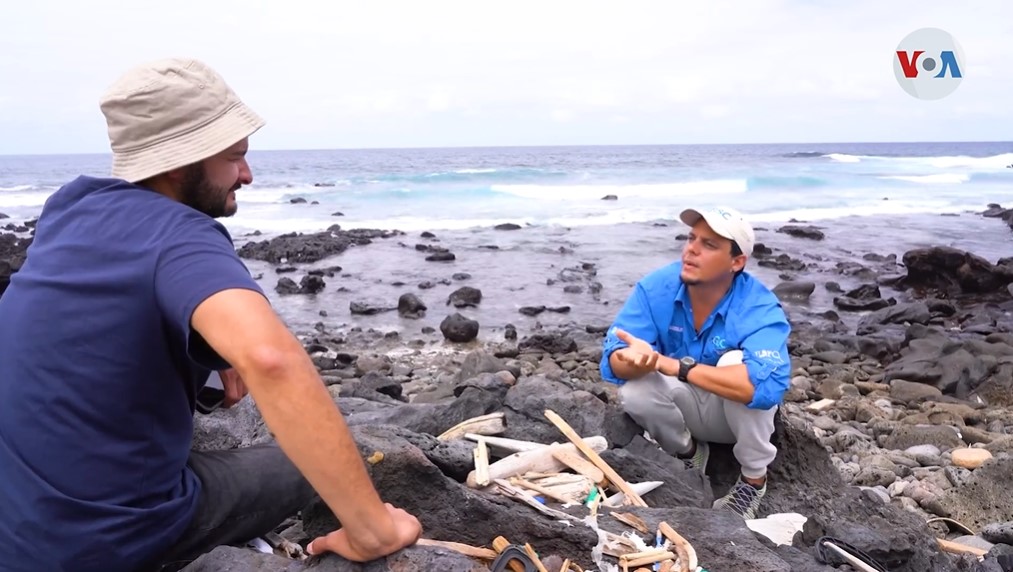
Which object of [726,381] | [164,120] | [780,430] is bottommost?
[780,430]

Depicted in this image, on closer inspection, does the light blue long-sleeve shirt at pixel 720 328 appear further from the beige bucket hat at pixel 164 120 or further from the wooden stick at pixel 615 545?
the beige bucket hat at pixel 164 120

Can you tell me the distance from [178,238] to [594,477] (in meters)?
2.57

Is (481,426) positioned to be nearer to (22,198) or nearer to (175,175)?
(175,175)

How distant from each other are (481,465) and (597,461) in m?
0.70

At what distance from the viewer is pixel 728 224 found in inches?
185

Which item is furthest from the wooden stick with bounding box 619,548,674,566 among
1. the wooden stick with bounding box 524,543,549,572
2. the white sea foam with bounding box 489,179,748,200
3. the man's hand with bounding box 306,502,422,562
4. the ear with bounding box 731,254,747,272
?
the white sea foam with bounding box 489,179,748,200

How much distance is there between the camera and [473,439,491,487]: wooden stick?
3.68m

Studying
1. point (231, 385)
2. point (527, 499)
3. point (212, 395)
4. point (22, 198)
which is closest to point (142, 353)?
point (231, 385)

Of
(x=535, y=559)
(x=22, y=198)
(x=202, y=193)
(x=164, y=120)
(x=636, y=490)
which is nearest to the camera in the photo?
(x=164, y=120)

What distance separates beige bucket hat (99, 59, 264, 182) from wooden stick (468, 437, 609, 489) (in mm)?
1998

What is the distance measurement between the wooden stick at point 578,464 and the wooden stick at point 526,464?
0.03 m

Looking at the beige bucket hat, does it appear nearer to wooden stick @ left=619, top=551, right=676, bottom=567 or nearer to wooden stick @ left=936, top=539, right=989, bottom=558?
wooden stick @ left=619, top=551, right=676, bottom=567

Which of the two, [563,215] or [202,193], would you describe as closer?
[202,193]

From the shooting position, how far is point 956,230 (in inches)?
1137
